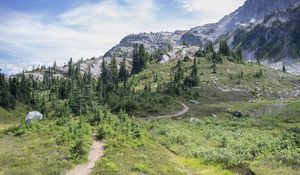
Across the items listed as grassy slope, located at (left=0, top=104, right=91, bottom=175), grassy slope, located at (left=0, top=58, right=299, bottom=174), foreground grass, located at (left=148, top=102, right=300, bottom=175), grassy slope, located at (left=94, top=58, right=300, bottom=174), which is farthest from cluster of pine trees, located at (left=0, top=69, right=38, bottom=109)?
foreground grass, located at (left=148, top=102, right=300, bottom=175)

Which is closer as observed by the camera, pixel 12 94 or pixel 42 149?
pixel 42 149

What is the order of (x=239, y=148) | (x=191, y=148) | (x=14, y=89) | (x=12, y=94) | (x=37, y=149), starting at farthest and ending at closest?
(x=14, y=89), (x=12, y=94), (x=191, y=148), (x=239, y=148), (x=37, y=149)

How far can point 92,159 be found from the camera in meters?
43.6

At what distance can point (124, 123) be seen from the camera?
66.9 m

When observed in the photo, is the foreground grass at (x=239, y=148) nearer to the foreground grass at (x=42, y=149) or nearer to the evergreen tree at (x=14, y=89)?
the foreground grass at (x=42, y=149)

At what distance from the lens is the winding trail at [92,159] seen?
38094 millimetres

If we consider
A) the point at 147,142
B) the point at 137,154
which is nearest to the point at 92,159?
the point at 137,154

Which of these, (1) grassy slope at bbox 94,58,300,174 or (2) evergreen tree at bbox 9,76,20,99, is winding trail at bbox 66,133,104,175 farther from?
(2) evergreen tree at bbox 9,76,20,99

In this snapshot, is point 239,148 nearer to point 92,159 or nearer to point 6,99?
point 92,159

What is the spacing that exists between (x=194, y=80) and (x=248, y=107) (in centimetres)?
4102

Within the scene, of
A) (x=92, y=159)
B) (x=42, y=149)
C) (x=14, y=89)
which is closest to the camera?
(x=92, y=159)

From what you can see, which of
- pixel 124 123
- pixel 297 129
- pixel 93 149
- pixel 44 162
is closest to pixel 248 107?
pixel 297 129

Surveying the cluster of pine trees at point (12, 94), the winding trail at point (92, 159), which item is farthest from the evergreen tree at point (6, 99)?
the winding trail at point (92, 159)

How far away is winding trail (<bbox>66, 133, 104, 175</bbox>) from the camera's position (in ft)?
125
